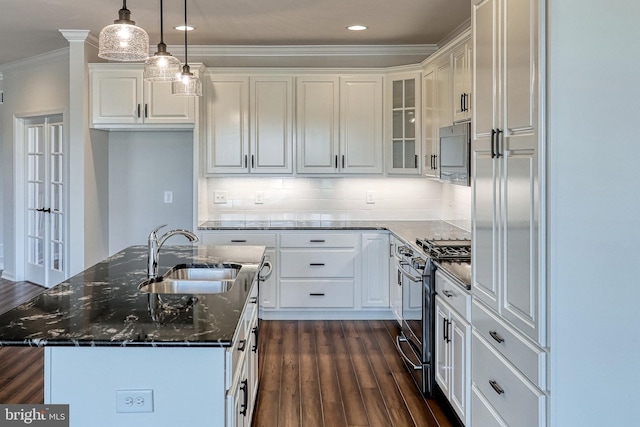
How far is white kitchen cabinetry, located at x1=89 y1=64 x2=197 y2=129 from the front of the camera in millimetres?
4832

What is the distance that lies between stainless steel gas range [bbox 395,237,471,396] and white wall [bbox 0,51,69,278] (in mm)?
4068

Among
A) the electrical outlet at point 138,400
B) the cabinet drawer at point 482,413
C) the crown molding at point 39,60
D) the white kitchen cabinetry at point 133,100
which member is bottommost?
the cabinet drawer at point 482,413

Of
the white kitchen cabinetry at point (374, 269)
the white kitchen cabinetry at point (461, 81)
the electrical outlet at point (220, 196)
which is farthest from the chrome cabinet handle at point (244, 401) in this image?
the electrical outlet at point (220, 196)

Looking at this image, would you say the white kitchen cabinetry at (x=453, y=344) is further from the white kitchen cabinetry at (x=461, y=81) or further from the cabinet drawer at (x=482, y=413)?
the white kitchen cabinetry at (x=461, y=81)

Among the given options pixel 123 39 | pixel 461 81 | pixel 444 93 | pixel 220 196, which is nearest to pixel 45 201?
pixel 220 196

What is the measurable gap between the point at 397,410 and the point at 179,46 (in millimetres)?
3928

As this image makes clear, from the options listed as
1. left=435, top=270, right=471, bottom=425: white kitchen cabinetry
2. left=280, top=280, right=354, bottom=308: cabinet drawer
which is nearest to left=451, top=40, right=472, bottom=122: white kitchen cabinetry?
left=435, top=270, right=471, bottom=425: white kitchen cabinetry

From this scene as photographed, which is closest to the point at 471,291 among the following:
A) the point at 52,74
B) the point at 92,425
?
the point at 92,425

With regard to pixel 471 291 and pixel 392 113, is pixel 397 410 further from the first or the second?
pixel 392 113

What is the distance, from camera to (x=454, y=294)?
285cm

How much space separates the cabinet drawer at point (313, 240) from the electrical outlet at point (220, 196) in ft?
2.82

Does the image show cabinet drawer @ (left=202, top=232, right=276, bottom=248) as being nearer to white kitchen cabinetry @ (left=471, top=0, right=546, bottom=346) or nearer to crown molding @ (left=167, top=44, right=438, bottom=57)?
crown molding @ (left=167, top=44, right=438, bottom=57)

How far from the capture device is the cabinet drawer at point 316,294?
491cm

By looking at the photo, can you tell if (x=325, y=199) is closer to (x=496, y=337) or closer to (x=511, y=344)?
(x=496, y=337)
